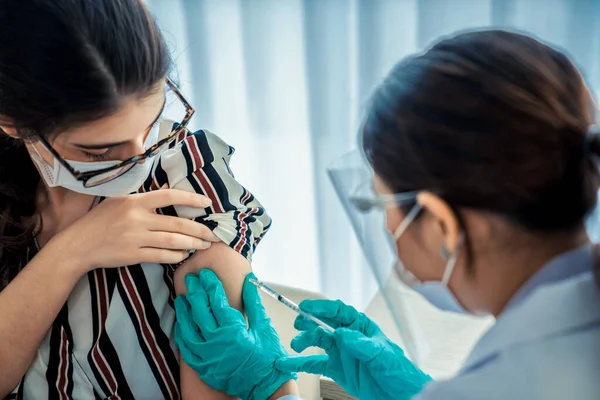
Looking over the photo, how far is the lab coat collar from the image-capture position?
0.64 m

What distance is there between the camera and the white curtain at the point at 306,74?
146 centimetres

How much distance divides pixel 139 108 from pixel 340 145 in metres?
0.96

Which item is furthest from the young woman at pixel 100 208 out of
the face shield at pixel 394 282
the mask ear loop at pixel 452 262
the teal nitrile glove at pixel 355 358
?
the mask ear loop at pixel 452 262

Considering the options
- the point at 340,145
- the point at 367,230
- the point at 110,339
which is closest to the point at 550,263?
the point at 367,230

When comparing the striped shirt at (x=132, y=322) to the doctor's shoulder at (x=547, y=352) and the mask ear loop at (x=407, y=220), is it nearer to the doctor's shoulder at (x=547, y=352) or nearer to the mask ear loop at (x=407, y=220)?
the mask ear loop at (x=407, y=220)

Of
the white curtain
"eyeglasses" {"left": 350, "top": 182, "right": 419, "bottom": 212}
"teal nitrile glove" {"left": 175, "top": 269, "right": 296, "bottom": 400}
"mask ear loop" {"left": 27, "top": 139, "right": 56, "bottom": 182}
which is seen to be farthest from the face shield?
the white curtain

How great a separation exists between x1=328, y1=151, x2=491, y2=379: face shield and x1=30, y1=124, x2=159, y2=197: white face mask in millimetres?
379

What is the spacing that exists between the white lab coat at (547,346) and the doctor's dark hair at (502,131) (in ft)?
0.20

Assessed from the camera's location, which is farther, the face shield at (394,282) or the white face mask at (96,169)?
the white face mask at (96,169)

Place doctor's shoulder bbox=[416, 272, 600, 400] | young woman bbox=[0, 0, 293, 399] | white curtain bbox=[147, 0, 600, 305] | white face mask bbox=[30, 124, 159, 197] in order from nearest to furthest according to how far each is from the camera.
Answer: doctor's shoulder bbox=[416, 272, 600, 400] < young woman bbox=[0, 0, 293, 399] < white face mask bbox=[30, 124, 159, 197] < white curtain bbox=[147, 0, 600, 305]

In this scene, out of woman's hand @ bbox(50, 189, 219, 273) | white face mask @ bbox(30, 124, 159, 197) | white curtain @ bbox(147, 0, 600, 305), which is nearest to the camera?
white face mask @ bbox(30, 124, 159, 197)

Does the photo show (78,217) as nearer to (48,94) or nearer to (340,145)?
(48,94)

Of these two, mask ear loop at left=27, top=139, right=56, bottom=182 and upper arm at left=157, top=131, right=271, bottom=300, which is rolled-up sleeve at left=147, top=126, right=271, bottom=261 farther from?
mask ear loop at left=27, top=139, right=56, bottom=182

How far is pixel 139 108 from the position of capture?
945 millimetres
